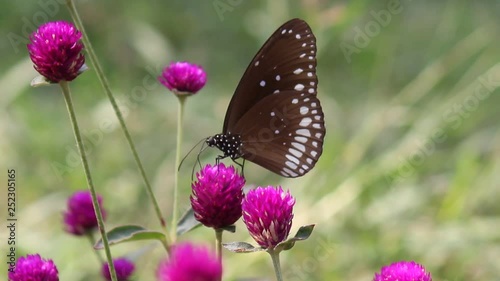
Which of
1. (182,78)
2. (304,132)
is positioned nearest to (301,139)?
(304,132)

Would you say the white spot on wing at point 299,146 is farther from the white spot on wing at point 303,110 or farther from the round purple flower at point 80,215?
the round purple flower at point 80,215

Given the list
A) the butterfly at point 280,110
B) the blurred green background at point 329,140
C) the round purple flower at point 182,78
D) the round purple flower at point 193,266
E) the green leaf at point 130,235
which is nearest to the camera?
the round purple flower at point 193,266

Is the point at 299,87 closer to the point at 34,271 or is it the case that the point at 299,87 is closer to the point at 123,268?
the point at 123,268

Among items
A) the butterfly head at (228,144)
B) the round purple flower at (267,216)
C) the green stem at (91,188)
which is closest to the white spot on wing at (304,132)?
the butterfly head at (228,144)

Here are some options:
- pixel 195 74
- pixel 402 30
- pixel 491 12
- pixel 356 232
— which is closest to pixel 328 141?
pixel 356 232

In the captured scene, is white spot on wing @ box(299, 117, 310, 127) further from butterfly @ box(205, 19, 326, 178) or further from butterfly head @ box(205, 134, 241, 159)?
butterfly head @ box(205, 134, 241, 159)

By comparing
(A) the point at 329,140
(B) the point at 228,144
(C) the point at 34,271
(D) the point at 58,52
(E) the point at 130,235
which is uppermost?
(A) the point at 329,140

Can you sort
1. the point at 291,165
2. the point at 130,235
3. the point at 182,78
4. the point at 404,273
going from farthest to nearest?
the point at 291,165 < the point at 182,78 < the point at 130,235 < the point at 404,273
